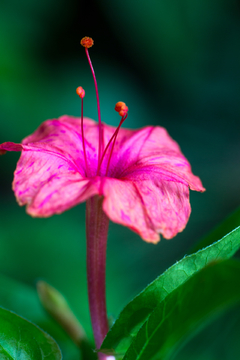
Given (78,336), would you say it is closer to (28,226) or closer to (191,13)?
(28,226)

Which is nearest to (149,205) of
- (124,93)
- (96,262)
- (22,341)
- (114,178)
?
(114,178)

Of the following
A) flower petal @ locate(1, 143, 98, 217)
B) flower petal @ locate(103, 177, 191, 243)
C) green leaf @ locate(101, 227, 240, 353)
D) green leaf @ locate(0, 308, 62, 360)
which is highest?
flower petal @ locate(1, 143, 98, 217)

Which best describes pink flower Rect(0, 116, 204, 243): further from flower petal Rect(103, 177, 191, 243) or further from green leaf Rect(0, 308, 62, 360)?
green leaf Rect(0, 308, 62, 360)

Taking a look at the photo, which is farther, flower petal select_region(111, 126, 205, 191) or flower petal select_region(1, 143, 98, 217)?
flower petal select_region(111, 126, 205, 191)

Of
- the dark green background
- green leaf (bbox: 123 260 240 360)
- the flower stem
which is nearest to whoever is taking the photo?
green leaf (bbox: 123 260 240 360)

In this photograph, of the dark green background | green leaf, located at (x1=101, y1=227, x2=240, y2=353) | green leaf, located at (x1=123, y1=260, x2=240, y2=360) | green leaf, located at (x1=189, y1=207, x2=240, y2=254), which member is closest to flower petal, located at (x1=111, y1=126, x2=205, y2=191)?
green leaf, located at (x1=189, y1=207, x2=240, y2=254)

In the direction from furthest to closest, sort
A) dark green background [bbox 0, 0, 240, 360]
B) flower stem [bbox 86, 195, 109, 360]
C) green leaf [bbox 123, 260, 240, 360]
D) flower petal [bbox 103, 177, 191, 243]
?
dark green background [bbox 0, 0, 240, 360] → flower stem [bbox 86, 195, 109, 360] → flower petal [bbox 103, 177, 191, 243] → green leaf [bbox 123, 260, 240, 360]

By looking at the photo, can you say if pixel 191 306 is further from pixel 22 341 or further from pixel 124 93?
pixel 124 93

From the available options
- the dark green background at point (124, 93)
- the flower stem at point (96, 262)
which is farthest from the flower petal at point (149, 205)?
the dark green background at point (124, 93)
